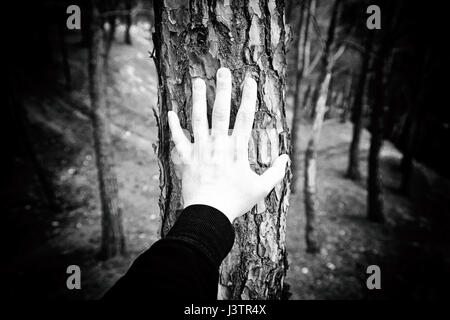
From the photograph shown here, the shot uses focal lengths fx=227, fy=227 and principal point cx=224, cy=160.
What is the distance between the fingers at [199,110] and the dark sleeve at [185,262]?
0.34 metres

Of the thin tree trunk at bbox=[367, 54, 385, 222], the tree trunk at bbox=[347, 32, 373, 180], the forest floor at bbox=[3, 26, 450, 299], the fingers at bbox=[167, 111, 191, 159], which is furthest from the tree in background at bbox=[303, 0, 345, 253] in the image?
the fingers at bbox=[167, 111, 191, 159]

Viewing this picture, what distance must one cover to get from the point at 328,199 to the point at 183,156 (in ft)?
28.5

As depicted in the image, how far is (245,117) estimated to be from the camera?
104 cm

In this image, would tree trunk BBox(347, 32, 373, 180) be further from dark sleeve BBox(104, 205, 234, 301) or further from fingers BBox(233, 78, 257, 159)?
dark sleeve BBox(104, 205, 234, 301)

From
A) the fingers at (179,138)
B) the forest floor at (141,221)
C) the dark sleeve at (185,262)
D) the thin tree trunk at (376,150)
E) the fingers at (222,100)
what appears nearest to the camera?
the dark sleeve at (185,262)

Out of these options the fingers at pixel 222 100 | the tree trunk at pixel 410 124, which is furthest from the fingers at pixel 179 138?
the tree trunk at pixel 410 124

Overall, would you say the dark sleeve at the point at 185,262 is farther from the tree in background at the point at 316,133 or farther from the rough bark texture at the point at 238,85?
the tree in background at the point at 316,133

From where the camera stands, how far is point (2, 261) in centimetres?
625

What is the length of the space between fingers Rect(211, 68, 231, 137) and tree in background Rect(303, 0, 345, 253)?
5.09 metres

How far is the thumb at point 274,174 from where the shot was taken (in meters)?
1.10

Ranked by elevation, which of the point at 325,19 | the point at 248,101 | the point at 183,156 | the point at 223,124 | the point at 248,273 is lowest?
the point at 248,273

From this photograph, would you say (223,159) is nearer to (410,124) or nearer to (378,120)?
(378,120)
